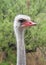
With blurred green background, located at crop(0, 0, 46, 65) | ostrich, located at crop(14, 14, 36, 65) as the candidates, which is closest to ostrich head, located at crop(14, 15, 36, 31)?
ostrich, located at crop(14, 14, 36, 65)

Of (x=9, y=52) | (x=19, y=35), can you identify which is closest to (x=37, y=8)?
(x=9, y=52)

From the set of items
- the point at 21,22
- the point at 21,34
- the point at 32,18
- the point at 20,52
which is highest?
the point at 32,18

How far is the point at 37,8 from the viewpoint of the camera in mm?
8844

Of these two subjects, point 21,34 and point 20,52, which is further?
point 21,34

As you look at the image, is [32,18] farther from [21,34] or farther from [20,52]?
[20,52]

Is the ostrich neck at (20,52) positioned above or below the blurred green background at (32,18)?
below

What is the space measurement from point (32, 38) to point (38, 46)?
32 centimetres

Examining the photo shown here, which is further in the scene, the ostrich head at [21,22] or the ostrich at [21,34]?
the ostrich head at [21,22]

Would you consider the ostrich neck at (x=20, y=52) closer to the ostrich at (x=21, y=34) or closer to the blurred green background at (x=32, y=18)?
the ostrich at (x=21, y=34)

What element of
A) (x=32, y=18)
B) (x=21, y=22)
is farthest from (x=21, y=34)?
(x=32, y=18)

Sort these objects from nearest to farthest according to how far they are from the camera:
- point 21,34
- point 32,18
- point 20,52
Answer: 1. point 20,52
2. point 21,34
3. point 32,18

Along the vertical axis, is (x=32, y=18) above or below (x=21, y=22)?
above

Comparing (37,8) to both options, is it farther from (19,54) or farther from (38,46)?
(19,54)

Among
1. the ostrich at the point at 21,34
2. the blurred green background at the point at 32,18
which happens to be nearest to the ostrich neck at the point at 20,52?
the ostrich at the point at 21,34
